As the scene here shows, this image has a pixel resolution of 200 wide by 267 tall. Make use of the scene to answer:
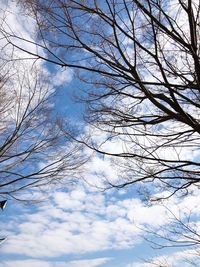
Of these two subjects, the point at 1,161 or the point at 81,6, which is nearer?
the point at 81,6

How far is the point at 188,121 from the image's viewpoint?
381 centimetres

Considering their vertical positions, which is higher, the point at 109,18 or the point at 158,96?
the point at 109,18

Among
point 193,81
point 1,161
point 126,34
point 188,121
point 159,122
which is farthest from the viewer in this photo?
point 1,161

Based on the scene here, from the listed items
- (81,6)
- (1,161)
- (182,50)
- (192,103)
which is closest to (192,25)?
(182,50)

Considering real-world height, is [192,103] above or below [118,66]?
below

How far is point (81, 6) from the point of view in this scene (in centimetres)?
447

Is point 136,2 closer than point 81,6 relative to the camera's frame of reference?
Yes

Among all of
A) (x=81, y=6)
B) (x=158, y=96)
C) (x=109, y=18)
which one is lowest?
(x=158, y=96)

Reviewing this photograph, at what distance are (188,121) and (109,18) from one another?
1636 millimetres

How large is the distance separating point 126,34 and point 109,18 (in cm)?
39

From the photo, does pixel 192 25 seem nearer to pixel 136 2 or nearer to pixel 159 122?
pixel 136 2

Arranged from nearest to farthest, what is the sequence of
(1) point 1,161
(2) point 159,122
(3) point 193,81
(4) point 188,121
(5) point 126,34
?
1. (4) point 188,121
2. (5) point 126,34
3. (3) point 193,81
4. (2) point 159,122
5. (1) point 1,161

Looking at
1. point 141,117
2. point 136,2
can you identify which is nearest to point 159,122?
point 141,117

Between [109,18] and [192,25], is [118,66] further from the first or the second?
[192,25]
